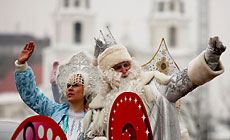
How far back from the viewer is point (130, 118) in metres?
4.01

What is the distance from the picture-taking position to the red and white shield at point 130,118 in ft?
13.1

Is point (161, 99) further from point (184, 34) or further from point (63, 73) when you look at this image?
point (184, 34)

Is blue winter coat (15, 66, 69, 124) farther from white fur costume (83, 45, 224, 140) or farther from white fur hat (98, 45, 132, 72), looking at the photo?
white fur hat (98, 45, 132, 72)

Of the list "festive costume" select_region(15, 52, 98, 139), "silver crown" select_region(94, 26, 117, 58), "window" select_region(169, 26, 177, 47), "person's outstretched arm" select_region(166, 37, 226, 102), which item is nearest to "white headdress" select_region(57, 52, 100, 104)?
"festive costume" select_region(15, 52, 98, 139)

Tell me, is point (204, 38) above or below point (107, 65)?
above

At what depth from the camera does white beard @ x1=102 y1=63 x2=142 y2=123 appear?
4236mm

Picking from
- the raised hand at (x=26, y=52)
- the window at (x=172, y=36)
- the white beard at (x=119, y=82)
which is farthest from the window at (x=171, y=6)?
the white beard at (x=119, y=82)

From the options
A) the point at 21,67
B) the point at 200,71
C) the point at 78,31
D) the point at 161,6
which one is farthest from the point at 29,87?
the point at 161,6

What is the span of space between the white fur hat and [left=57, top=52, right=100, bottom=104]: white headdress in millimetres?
437

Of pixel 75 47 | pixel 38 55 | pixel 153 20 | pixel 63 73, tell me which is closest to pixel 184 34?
pixel 153 20

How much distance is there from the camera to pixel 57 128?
13.3 ft

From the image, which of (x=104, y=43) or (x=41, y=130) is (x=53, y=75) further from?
(x=41, y=130)

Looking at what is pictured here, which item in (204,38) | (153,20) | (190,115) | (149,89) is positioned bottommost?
(190,115)

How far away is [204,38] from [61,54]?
20.1m
